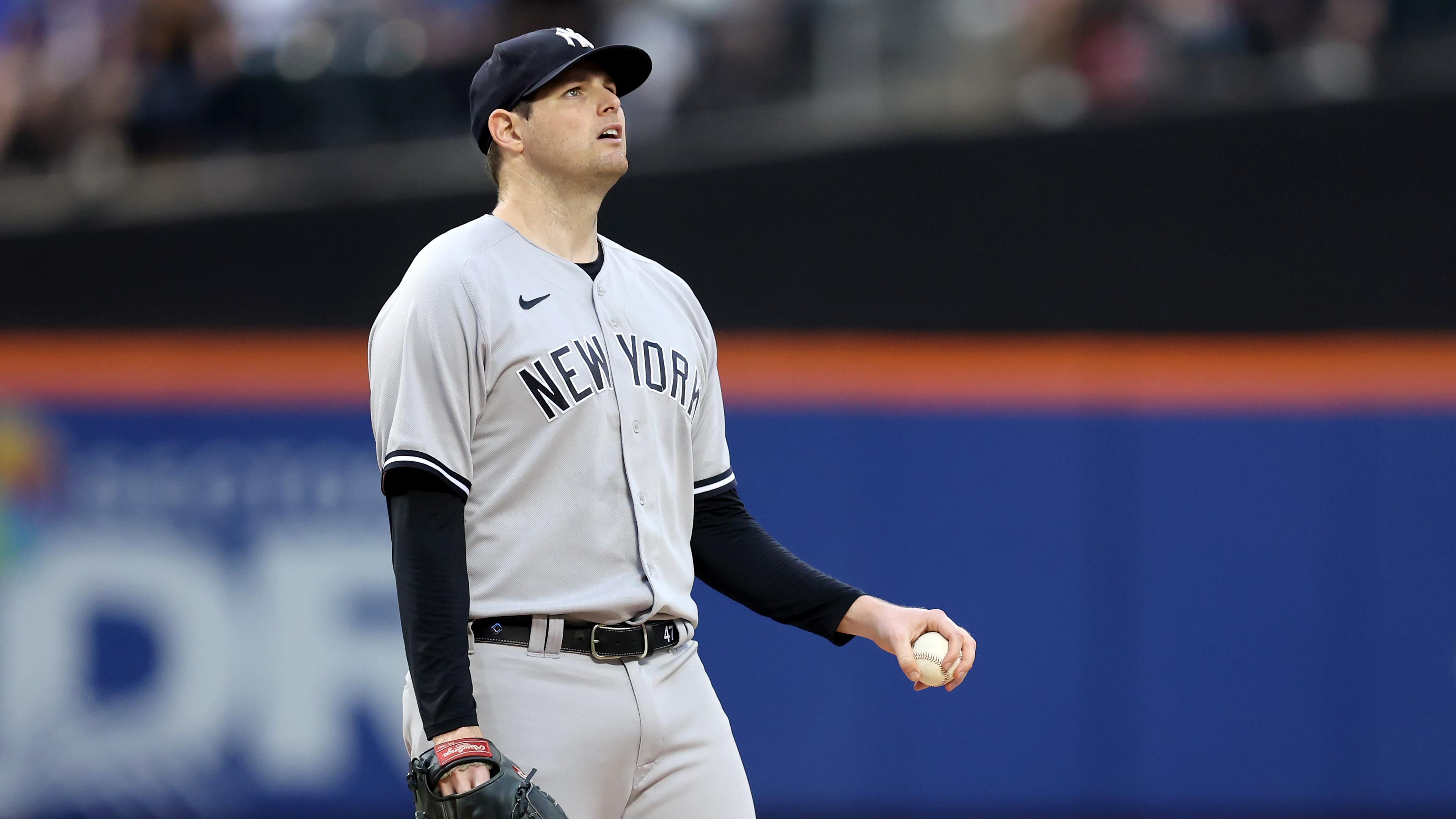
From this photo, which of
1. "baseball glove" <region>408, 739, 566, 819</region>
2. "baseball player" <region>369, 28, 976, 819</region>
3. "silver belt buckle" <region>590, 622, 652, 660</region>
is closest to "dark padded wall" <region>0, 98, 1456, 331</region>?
"baseball player" <region>369, 28, 976, 819</region>

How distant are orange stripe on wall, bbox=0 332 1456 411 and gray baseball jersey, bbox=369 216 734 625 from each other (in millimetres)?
3713

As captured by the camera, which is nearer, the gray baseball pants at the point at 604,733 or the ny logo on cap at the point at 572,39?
the gray baseball pants at the point at 604,733

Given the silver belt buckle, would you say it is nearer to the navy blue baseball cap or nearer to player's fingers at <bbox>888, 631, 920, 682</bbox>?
player's fingers at <bbox>888, 631, 920, 682</bbox>

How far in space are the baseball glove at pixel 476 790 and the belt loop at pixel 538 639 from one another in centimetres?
23

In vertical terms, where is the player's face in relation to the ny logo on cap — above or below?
below

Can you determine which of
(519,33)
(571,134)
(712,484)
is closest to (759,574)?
(712,484)

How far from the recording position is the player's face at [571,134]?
2.71 metres

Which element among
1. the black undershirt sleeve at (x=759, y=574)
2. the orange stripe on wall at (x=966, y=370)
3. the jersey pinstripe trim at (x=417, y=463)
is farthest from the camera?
the orange stripe on wall at (x=966, y=370)

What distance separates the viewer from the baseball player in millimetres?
2463

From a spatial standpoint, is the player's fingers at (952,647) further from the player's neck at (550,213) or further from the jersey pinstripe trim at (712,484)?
the player's neck at (550,213)

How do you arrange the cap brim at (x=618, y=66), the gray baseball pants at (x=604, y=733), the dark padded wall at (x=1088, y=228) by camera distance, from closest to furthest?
the gray baseball pants at (x=604, y=733), the cap brim at (x=618, y=66), the dark padded wall at (x=1088, y=228)

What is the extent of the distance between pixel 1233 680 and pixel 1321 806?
2.05ft

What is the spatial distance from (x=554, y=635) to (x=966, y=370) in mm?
4203

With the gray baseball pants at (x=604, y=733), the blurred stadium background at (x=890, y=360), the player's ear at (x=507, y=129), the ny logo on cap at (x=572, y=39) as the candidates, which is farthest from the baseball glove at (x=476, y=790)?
the blurred stadium background at (x=890, y=360)
